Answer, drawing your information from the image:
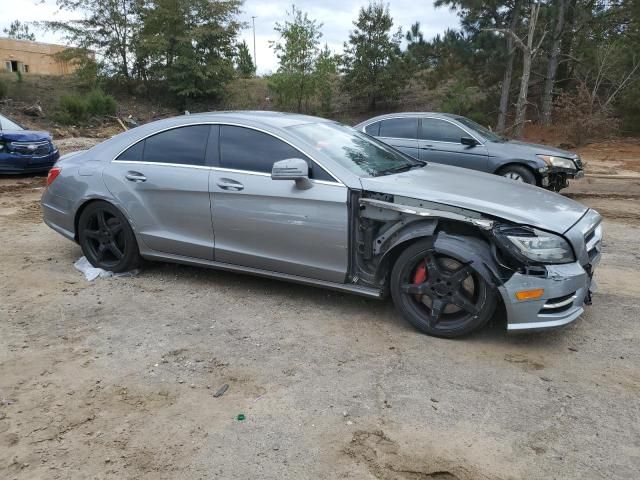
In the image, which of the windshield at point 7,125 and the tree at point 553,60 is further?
the tree at point 553,60

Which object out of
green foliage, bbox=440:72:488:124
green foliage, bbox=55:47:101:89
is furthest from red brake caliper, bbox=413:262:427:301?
green foliage, bbox=55:47:101:89

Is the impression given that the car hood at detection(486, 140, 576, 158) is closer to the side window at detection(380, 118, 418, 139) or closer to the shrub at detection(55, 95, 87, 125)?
the side window at detection(380, 118, 418, 139)

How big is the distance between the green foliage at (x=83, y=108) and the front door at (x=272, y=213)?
64.3 feet

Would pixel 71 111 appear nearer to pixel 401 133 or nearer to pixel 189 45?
pixel 189 45

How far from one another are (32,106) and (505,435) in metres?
24.4

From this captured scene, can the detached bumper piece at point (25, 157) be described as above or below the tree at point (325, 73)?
below

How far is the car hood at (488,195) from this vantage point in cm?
373

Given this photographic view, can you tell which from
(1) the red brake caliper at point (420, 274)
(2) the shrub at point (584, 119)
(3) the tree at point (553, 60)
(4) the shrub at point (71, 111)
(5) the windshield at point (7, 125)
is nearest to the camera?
(1) the red brake caliper at point (420, 274)

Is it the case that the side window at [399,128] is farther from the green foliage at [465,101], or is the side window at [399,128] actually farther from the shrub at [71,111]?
the shrub at [71,111]

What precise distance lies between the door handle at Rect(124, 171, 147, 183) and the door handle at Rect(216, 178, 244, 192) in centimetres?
85

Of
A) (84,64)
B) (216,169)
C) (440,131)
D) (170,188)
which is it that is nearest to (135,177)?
(170,188)

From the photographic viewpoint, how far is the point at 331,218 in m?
4.13

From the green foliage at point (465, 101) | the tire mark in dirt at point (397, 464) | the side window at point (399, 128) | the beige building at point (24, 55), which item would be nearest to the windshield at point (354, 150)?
the tire mark in dirt at point (397, 464)

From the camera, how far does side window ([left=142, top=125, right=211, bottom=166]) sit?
15.7 ft
